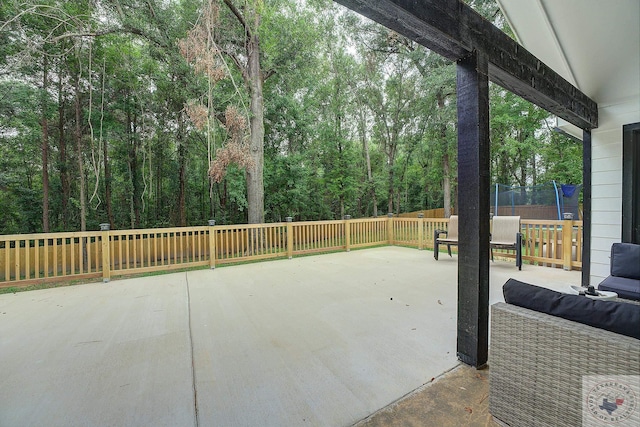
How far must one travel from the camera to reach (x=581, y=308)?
120cm

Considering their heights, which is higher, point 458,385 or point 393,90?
point 393,90

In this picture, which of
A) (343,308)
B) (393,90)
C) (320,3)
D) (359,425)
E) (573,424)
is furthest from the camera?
(393,90)

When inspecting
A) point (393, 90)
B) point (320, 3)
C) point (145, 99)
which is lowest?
point (145, 99)

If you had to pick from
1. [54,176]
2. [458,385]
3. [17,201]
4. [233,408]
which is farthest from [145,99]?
[458,385]

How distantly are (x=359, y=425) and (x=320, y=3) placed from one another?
1036 cm

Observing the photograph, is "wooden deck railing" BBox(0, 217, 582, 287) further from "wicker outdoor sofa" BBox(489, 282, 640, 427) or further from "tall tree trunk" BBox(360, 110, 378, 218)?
"tall tree trunk" BBox(360, 110, 378, 218)

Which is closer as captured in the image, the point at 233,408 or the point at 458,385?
the point at 233,408

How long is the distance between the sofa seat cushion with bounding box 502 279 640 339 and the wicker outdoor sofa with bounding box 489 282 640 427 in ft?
0.10

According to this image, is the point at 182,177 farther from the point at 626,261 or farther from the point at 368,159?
the point at 626,261

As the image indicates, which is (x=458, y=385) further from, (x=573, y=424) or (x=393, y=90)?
(x=393, y=90)

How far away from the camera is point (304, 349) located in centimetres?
212

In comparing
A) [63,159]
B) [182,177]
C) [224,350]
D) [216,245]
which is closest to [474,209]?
[224,350]

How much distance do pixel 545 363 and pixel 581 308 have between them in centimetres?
30

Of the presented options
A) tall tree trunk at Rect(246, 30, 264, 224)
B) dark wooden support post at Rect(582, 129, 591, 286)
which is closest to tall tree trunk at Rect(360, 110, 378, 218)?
tall tree trunk at Rect(246, 30, 264, 224)
